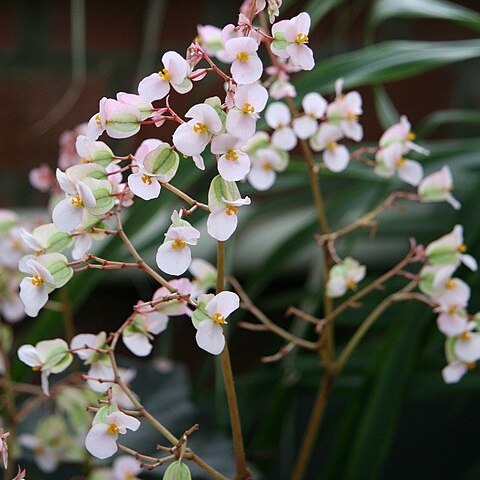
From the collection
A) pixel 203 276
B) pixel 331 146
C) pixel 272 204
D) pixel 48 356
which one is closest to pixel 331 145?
pixel 331 146

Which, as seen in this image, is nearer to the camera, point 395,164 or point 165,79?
point 165,79

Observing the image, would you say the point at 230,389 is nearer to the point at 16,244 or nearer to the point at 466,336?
the point at 466,336

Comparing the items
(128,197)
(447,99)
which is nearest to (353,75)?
(128,197)

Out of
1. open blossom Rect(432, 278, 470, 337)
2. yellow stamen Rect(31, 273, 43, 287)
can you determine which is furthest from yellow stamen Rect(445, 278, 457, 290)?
yellow stamen Rect(31, 273, 43, 287)

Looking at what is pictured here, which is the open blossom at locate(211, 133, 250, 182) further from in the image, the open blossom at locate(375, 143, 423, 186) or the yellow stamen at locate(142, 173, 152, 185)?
the open blossom at locate(375, 143, 423, 186)

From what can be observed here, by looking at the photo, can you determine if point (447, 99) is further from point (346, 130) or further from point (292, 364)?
point (346, 130)

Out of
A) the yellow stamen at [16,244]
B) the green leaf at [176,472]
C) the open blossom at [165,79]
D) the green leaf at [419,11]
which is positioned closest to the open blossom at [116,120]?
the open blossom at [165,79]

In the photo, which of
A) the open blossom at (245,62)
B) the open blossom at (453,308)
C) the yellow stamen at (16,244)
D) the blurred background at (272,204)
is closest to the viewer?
the open blossom at (245,62)

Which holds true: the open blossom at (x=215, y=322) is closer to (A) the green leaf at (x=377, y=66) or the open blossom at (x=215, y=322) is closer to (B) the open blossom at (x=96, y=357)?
(B) the open blossom at (x=96, y=357)
